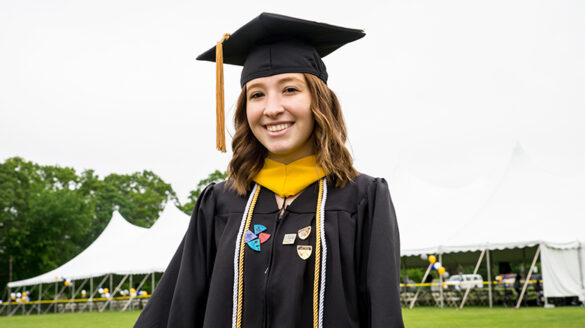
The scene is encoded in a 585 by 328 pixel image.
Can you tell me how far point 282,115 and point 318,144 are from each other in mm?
188

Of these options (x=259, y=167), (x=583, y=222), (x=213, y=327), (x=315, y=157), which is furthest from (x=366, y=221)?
(x=583, y=222)

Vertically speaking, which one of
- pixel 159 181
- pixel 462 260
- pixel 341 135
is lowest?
pixel 462 260

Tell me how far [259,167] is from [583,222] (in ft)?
53.8

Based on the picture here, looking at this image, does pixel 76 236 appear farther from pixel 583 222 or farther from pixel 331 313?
pixel 331 313

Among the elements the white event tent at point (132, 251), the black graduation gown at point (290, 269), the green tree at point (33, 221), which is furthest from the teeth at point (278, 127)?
the green tree at point (33, 221)

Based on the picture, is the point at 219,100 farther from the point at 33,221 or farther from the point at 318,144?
the point at 33,221

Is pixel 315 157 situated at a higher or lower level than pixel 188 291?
higher

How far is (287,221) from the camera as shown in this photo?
7.14ft

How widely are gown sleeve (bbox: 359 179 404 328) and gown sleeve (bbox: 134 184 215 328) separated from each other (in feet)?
2.05

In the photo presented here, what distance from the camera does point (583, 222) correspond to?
16391mm

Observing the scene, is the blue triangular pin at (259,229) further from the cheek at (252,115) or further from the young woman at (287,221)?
the cheek at (252,115)

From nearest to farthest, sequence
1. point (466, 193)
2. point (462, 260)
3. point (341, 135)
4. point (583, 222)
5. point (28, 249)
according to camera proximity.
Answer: point (341, 135) → point (583, 222) → point (466, 193) → point (462, 260) → point (28, 249)

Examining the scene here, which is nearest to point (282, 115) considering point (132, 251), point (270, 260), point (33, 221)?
point (270, 260)

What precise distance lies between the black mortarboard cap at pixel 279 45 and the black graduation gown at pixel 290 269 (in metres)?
0.45
